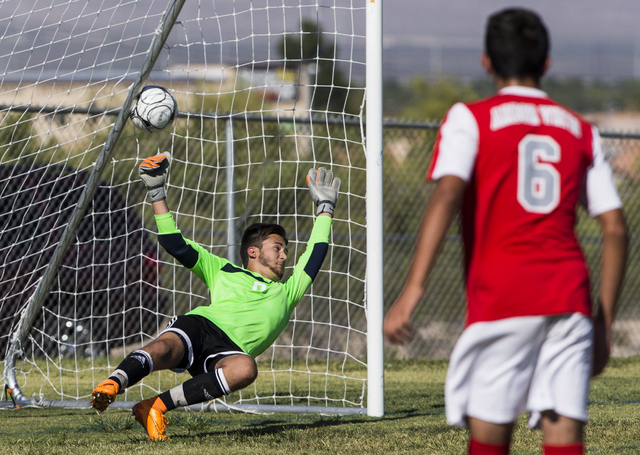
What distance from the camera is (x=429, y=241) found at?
2006 mm

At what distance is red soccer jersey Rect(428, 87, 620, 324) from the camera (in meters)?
2.03

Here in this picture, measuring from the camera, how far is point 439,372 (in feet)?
24.6

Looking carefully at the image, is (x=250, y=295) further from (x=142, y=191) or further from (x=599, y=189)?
(x=142, y=191)

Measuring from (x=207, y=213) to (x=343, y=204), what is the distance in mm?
1727

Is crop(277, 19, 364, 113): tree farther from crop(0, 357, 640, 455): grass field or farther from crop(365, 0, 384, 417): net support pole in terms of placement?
crop(0, 357, 640, 455): grass field

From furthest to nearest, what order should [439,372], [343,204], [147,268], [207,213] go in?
[343,204], [207,213], [439,372], [147,268]

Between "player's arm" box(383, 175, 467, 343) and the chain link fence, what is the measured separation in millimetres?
6137

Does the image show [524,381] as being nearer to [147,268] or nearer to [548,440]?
[548,440]

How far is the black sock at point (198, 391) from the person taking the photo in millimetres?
3961

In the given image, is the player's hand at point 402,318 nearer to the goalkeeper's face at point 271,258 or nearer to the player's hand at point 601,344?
the player's hand at point 601,344

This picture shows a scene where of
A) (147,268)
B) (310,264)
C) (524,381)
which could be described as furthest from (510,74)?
(147,268)

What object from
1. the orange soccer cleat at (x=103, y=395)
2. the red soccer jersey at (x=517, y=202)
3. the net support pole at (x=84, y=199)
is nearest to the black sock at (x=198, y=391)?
the orange soccer cleat at (x=103, y=395)

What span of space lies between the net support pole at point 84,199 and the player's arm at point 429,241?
10.7 ft

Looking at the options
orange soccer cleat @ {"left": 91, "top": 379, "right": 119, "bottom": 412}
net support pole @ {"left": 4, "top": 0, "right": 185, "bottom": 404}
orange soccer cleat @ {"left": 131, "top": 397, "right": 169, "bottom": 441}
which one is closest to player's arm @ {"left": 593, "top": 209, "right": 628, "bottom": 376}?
orange soccer cleat @ {"left": 91, "top": 379, "right": 119, "bottom": 412}
